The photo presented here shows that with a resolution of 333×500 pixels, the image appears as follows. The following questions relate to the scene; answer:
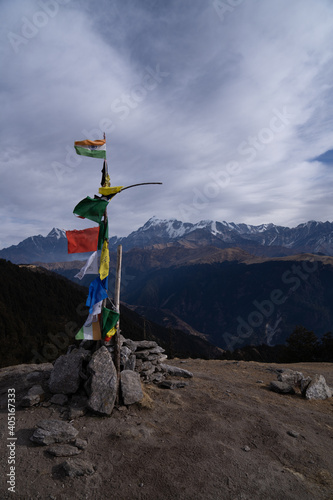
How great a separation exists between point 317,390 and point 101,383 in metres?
12.2

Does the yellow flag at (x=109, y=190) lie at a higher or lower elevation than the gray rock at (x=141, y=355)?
higher

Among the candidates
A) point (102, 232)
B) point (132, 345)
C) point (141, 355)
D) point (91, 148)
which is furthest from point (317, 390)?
point (91, 148)

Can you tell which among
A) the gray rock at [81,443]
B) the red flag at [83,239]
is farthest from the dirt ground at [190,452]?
the red flag at [83,239]

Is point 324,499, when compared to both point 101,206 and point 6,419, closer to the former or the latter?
point 6,419

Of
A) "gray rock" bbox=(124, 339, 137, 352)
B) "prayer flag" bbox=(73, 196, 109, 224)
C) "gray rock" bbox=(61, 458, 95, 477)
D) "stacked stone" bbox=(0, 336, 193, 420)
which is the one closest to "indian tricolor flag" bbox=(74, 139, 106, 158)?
"prayer flag" bbox=(73, 196, 109, 224)

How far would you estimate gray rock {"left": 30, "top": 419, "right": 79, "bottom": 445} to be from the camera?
870cm

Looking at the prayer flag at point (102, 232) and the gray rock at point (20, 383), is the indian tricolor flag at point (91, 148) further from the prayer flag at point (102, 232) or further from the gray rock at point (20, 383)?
the gray rock at point (20, 383)

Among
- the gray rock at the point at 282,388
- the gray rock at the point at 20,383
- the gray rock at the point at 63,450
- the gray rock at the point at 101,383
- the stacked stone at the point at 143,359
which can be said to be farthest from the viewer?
the gray rock at the point at 282,388

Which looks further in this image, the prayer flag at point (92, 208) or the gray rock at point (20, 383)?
the gray rock at point (20, 383)

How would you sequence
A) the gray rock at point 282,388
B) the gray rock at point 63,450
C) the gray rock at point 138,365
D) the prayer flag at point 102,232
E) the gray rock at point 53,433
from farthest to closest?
the gray rock at point 282,388 → the gray rock at point 138,365 → the prayer flag at point 102,232 → the gray rock at point 53,433 → the gray rock at point 63,450

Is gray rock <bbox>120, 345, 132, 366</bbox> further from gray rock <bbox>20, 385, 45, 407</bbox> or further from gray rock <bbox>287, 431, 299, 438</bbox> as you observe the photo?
gray rock <bbox>287, 431, 299, 438</bbox>

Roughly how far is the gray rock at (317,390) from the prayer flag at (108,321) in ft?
38.0

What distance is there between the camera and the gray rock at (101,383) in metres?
10.5

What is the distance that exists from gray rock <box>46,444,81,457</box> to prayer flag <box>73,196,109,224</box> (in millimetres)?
8797
